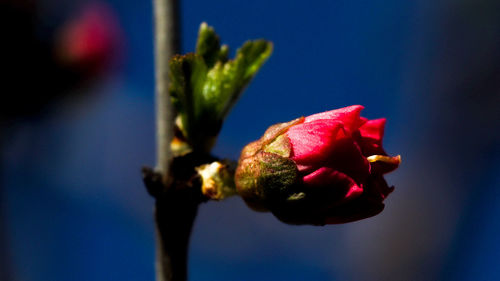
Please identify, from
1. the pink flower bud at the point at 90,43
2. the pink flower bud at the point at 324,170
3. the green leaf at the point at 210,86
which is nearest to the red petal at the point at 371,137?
the pink flower bud at the point at 324,170

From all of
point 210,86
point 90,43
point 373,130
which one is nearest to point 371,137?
point 373,130

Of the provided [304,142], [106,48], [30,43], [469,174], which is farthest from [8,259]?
[469,174]

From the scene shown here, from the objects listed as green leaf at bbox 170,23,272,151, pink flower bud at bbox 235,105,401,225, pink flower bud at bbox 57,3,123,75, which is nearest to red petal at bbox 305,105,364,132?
pink flower bud at bbox 235,105,401,225

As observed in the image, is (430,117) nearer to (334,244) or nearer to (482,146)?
(482,146)

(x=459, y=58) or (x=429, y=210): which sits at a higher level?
(x=459, y=58)

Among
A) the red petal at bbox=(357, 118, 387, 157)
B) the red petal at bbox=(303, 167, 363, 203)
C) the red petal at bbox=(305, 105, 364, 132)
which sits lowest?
the red petal at bbox=(303, 167, 363, 203)

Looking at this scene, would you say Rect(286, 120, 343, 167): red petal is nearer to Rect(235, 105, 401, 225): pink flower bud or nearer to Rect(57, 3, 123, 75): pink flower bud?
Rect(235, 105, 401, 225): pink flower bud

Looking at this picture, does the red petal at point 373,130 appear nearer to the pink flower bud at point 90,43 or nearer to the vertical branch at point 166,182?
the vertical branch at point 166,182
